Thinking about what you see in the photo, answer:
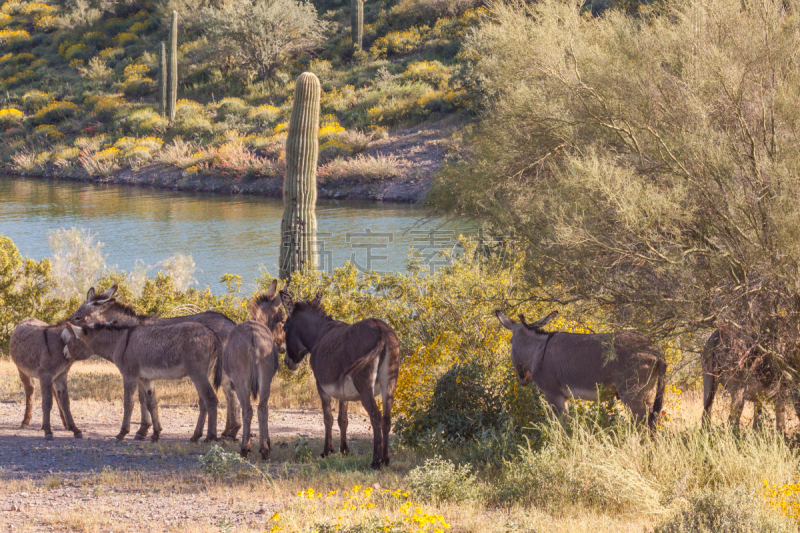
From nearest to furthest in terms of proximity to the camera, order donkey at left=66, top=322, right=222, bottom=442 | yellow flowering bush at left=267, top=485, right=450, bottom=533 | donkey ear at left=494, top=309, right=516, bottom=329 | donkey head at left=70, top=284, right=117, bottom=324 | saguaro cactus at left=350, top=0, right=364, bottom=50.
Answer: yellow flowering bush at left=267, top=485, right=450, bottom=533
donkey ear at left=494, top=309, right=516, bottom=329
donkey at left=66, top=322, right=222, bottom=442
donkey head at left=70, top=284, right=117, bottom=324
saguaro cactus at left=350, top=0, right=364, bottom=50

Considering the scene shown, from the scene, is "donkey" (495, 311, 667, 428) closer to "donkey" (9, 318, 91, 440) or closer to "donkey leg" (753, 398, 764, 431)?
"donkey leg" (753, 398, 764, 431)

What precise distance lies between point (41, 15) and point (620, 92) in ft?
271

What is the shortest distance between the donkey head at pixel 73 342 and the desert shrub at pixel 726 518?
6816mm

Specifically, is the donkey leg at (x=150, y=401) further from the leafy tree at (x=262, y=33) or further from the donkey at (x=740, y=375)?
the leafy tree at (x=262, y=33)

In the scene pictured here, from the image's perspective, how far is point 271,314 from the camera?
31.2 feet

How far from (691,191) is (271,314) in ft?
17.2

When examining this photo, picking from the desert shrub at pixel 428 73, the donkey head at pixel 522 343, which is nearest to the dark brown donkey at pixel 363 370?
the donkey head at pixel 522 343

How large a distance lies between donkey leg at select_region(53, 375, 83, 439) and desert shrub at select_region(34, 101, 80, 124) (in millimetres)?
51001

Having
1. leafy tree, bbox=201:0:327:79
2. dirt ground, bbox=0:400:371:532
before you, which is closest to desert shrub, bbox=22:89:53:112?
leafy tree, bbox=201:0:327:79

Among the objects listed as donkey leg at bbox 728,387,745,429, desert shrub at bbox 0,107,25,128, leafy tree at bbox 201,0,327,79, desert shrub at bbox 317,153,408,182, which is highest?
leafy tree at bbox 201,0,327,79

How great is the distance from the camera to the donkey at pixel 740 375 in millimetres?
7168

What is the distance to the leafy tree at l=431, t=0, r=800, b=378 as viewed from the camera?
695cm

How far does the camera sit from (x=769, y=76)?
734cm

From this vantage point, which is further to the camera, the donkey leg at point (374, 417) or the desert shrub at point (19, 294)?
the desert shrub at point (19, 294)
